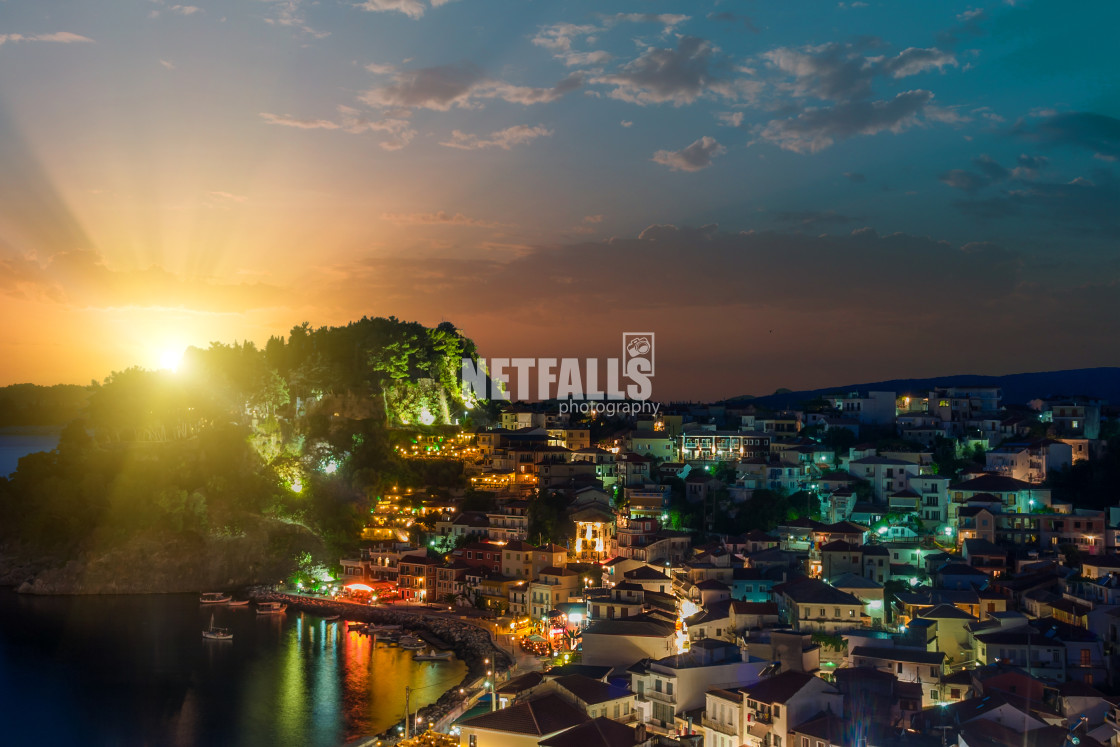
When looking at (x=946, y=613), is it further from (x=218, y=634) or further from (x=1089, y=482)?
(x=218, y=634)

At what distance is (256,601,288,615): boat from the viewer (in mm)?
28938

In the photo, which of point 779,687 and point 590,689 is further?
point 590,689

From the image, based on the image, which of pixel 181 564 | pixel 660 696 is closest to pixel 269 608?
pixel 181 564

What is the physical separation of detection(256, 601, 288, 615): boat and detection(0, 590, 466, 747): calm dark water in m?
0.26

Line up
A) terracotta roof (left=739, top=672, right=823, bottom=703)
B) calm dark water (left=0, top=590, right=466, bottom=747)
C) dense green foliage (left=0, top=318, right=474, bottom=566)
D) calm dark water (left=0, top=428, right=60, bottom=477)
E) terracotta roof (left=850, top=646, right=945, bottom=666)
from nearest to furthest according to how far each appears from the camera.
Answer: terracotta roof (left=739, top=672, right=823, bottom=703) → terracotta roof (left=850, top=646, right=945, bottom=666) → calm dark water (left=0, top=590, right=466, bottom=747) → dense green foliage (left=0, top=318, right=474, bottom=566) → calm dark water (left=0, top=428, right=60, bottom=477)

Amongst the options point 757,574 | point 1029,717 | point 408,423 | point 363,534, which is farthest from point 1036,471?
point 408,423

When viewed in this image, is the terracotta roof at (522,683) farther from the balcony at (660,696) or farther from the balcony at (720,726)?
the balcony at (720,726)

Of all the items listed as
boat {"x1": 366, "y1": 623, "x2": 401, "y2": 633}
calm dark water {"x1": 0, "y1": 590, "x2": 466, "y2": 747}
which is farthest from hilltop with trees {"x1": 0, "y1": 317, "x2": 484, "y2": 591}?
boat {"x1": 366, "y1": 623, "x2": 401, "y2": 633}

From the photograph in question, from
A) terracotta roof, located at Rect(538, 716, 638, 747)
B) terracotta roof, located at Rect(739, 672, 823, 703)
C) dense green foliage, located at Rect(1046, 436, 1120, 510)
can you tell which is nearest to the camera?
terracotta roof, located at Rect(538, 716, 638, 747)

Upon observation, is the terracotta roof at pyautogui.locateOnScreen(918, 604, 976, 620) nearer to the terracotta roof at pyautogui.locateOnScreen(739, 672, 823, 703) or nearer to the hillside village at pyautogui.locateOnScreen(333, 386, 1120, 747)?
the hillside village at pyautogui.locateOnScreen(333, 386, 1120, 747)

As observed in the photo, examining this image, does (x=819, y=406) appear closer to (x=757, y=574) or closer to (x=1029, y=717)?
(x=757, y=574)

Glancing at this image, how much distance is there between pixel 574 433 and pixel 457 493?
6443mm

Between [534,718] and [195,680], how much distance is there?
12066mm

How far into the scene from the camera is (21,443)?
69.3 metres
